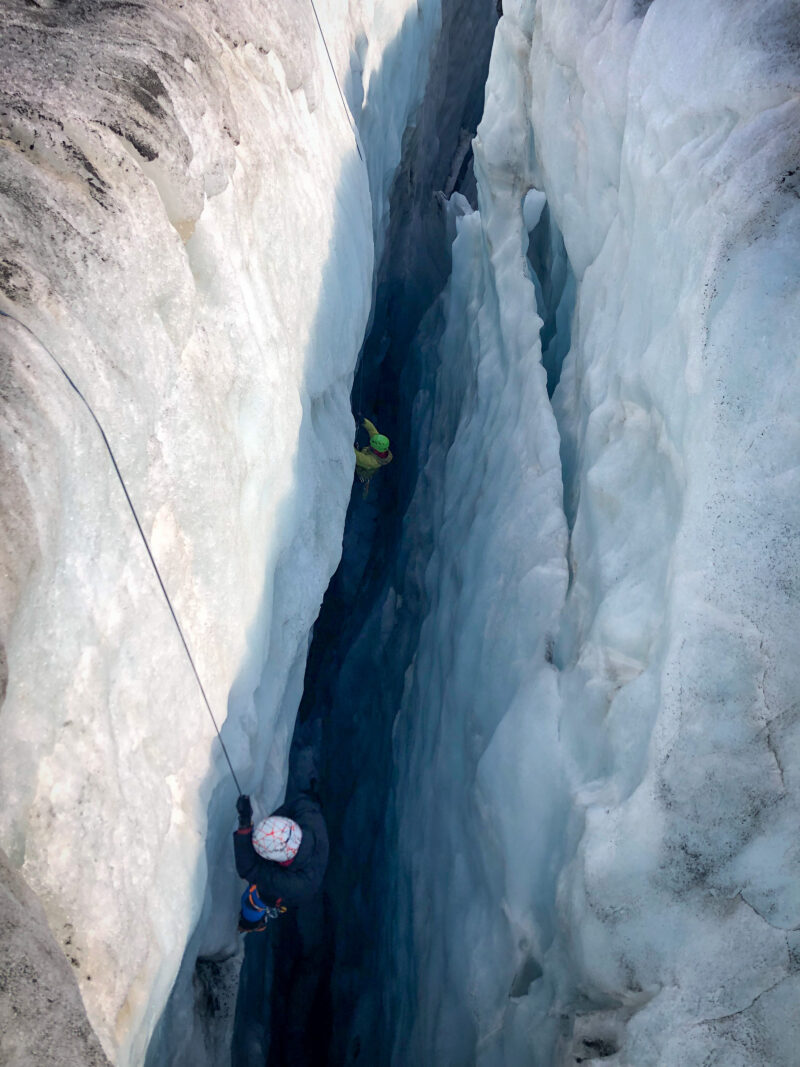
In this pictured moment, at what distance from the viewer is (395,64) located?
5.47 metres

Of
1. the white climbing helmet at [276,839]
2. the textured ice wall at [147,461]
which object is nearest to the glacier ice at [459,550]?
the textured ice wall at [147,461]

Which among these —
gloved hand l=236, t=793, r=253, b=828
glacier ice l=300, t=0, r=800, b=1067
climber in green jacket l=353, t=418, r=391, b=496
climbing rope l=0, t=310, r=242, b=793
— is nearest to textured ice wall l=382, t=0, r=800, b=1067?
glacier ice l=300, t=0, r=800, b=1067

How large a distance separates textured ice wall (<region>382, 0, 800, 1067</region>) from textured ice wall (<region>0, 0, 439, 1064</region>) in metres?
0.81

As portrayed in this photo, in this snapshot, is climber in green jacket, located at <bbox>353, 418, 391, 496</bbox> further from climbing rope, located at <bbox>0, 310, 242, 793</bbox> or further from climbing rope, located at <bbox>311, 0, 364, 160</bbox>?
climbing rope, located at <bbox>0, 310, 242, 793</bbox>

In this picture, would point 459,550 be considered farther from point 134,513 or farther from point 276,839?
point 134,513

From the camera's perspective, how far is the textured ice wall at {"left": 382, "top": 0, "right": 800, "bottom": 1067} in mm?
1806

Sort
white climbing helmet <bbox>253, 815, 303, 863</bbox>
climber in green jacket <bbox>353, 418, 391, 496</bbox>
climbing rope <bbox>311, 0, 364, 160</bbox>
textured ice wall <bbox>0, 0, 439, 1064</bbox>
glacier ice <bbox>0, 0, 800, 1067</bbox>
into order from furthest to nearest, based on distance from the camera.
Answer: climber in green jacket <bbox>353, 418, 391, 496</bbox>, climbing rope <bbox>311, 0, 364, 160</bbox>, white climbing helmet <bbox>253, 815, 303, 863</bbox>, glacier ice <bbox>0, 0, 800, 1067</bbox>, textured ice wall <bbox>0, 0, 439, 1064</bbox>

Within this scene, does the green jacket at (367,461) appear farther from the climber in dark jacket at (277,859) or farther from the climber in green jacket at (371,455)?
the climber in dark jacket at (277,859)

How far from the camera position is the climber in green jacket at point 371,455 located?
516 cm

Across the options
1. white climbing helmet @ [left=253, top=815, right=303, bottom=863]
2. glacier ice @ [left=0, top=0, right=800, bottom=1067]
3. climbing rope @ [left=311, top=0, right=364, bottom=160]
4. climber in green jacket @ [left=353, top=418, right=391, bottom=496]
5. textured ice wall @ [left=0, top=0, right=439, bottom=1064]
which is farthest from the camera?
climber in green jacket @ [left=353, top=418, right=391, bottom=496]

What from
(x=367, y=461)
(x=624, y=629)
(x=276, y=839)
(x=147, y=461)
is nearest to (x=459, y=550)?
(x=367, y=461)

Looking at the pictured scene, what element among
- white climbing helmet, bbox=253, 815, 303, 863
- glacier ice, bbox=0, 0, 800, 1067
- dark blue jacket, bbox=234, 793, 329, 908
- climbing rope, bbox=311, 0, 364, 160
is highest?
climbing rope, bbox=311, 0, 364, 160

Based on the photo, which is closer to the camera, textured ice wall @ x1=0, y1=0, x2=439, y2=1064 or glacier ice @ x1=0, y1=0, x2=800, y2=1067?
textured ice wall @ x1=0, y1=0, x2=439, y2=1064

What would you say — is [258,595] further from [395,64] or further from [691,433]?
[395,64]
